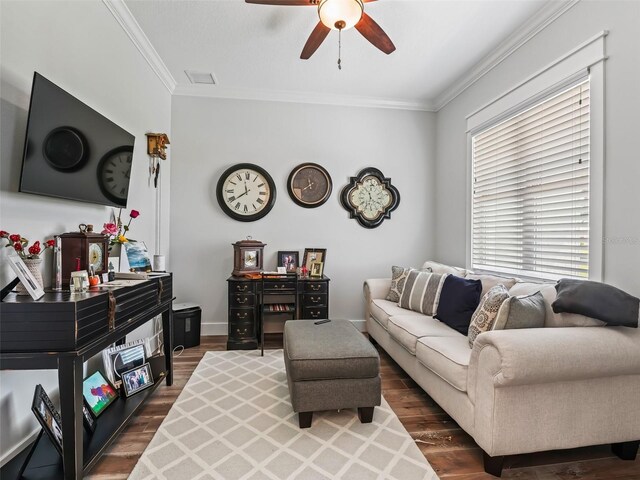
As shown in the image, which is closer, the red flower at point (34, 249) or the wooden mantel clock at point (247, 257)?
the red flower at point (34, 249)

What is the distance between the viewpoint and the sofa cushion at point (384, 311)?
2.98 metres

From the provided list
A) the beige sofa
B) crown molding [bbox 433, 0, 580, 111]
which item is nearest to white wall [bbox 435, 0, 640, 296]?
crown molding [bbox 433, 0, 580, 111]

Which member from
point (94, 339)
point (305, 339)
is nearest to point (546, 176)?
point (305, 339)

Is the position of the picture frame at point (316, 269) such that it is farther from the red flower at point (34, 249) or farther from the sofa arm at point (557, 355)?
the red flower at point (34, 249)

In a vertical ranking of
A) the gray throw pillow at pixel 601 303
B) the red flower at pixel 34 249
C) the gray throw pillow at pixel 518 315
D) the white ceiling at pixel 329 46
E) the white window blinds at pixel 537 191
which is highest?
the white ceiling at pixel 329 46

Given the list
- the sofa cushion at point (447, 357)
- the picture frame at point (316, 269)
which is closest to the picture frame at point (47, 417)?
the sofa cushion at point (447, 357)

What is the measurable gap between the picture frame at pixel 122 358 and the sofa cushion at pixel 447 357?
6.91 feet

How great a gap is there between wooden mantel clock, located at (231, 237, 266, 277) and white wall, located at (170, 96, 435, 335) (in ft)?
0.83

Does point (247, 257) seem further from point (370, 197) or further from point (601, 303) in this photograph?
point (601, 303)

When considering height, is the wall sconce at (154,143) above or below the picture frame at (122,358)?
above

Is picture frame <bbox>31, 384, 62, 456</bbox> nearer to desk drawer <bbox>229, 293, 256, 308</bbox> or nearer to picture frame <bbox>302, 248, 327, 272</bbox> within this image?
desk drawer <bbox>229, 293, 256, 308</bbox>

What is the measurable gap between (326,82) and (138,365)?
3.30m

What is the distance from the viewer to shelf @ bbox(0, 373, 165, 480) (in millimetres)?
1456

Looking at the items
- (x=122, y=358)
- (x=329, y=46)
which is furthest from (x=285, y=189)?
(x=122, y=358)
